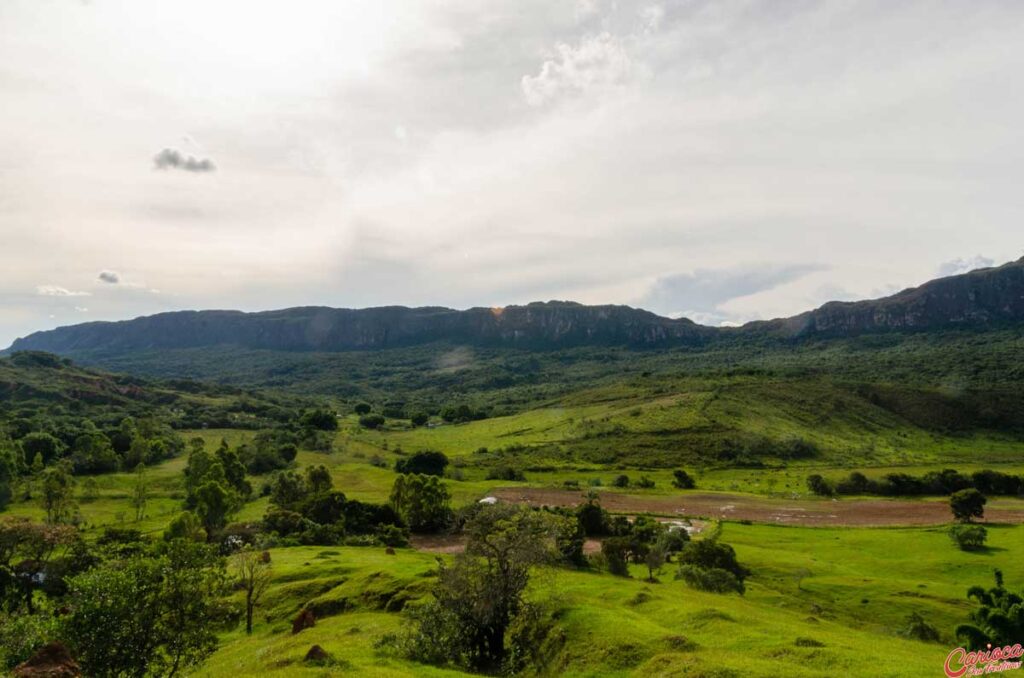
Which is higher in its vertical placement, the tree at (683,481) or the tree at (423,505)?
the tree at (423,505)

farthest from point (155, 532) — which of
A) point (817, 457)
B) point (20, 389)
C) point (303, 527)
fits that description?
point (20, 389)

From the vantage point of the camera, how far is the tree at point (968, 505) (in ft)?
260

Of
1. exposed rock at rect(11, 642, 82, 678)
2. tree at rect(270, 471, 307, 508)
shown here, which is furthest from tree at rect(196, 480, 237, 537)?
exposed rock at rect(11, 642, 82, 678)

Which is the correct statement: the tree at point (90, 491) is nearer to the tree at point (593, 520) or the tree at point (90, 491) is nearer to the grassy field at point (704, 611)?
the grassy field at point (704, 611)

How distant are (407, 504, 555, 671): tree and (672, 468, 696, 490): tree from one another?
85.9 m

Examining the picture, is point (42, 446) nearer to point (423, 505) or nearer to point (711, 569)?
point (423, 505)

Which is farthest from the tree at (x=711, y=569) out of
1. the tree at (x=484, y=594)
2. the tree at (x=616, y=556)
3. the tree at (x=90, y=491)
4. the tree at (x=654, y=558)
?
the tree at (x=90, y=491)

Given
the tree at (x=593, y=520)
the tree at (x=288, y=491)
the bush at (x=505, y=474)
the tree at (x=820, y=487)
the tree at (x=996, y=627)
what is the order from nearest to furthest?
1. the tree at (x=996, y=627)
2. the tree at (x=593, y=520)
3. the tree at (x=288, y=491)
4. the tree at (x=820, y=487)
5. the bush at (x=505, y=474)

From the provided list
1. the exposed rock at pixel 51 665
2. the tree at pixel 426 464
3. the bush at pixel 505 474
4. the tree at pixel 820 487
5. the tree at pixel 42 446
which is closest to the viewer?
the exposed rock at pixel 51 665

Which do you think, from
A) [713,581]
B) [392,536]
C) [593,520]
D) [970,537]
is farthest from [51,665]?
[970,537]

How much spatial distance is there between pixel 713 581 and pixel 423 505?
46.0 meters

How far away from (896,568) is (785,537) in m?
15.6

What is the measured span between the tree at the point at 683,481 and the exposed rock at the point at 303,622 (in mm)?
86795

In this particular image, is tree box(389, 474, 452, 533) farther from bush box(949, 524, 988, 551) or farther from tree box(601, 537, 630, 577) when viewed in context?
bush box(949, 524, 988, 551)
